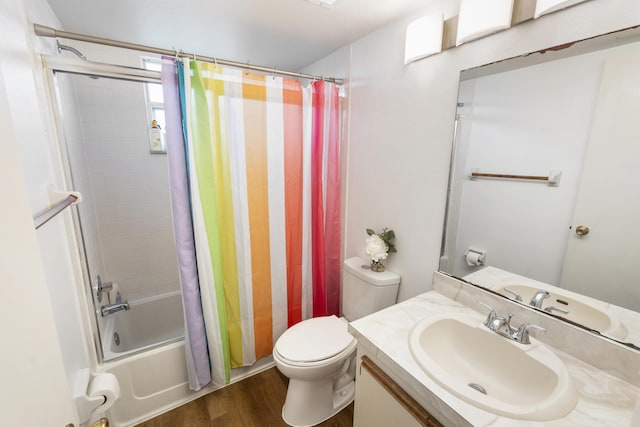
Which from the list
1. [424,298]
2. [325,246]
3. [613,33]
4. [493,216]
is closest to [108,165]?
[325,246]

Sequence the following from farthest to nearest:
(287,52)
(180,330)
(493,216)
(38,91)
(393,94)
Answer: (180,330) → (287,52) → (393,94) → (493,216) → (38,91)

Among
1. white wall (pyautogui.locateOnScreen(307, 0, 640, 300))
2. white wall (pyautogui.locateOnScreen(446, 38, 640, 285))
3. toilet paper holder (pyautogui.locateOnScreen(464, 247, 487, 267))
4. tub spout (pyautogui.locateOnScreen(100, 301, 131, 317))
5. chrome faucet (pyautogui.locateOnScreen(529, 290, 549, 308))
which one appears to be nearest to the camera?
white wall (pyautogui.locateOnScreen(446, 38, 640, 285))

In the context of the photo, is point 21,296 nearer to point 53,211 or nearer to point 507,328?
point 53,211

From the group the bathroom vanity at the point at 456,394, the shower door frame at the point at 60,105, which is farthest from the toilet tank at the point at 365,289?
the shower door frame at the point at 60,105

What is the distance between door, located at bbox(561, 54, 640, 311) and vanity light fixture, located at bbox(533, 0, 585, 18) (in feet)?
0.73

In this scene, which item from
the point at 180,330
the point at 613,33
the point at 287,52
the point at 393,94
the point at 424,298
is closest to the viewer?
the point at 613,33

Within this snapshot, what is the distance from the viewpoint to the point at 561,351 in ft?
3.07

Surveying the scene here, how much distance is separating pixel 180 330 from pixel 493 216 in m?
2.49

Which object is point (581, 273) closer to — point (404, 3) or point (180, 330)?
point (404, 3)

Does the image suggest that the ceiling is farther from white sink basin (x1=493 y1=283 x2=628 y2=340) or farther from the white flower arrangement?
white sink basin (x1=493 y1=283 x2=628 y2=340)

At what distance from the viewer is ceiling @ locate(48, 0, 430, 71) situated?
1298 mm

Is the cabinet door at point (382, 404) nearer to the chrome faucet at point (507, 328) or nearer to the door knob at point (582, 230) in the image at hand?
the chrome faucet at point (507, 328)

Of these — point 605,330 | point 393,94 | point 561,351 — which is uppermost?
point 393,94

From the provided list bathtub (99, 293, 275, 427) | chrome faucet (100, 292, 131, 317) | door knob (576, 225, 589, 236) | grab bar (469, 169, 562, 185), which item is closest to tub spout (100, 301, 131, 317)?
chrome faucet (100, 292, 131, 317)
